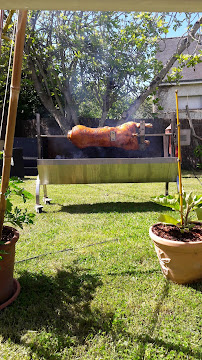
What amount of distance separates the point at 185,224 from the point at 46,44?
32.1 feet

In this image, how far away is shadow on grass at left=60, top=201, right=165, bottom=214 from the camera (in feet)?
13.7

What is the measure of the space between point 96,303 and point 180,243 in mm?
704

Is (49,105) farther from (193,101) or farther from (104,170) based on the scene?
(193,101)

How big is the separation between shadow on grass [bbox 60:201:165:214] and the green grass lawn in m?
0.91

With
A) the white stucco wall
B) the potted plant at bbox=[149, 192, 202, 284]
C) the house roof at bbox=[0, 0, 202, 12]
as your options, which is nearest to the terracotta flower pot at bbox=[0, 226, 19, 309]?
the potted plant at bbox=[149, 192, 202, 284]

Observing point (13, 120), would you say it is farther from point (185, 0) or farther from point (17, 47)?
point (185, 0)

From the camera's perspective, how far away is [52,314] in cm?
171

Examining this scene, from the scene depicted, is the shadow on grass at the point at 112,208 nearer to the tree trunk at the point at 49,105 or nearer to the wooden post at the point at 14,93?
the wooden post at the point at 14,93

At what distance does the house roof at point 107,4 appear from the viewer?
70 cm

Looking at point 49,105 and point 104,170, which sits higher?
point 49,105

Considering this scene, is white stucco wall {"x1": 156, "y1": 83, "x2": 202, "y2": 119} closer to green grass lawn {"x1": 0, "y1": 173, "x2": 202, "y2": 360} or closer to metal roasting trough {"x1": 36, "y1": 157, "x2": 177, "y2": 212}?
metal roasting trough {"x1": 36, "y1": 157, "x2": 177, "y2": 212}

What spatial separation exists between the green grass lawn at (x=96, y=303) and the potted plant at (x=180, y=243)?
10cm

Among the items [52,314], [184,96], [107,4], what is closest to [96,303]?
[52,314]

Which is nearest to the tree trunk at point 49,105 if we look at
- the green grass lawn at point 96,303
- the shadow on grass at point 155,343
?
the green grass lawn at point 96,303
